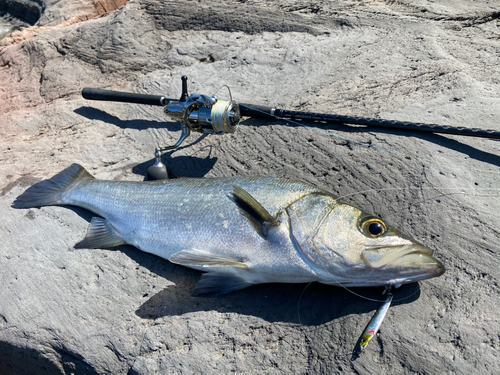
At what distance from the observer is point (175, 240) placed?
297cm

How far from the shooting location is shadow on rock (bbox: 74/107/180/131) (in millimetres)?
4392

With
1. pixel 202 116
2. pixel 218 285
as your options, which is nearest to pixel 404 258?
pixel 218 285

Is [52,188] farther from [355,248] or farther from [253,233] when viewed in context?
[355,248]

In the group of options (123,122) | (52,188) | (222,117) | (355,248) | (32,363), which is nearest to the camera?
(355,248)

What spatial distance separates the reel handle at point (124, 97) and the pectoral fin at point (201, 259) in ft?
6.79

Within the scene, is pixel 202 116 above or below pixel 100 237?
above

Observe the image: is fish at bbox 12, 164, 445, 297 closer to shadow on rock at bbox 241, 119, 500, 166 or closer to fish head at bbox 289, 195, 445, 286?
fish head at bbox 289, 195, 445, 286

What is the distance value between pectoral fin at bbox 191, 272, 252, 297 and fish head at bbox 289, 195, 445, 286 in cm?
55

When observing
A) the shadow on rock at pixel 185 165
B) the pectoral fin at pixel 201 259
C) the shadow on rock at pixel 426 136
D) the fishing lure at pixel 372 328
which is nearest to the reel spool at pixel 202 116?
the shadow on rock at pixel 185 165

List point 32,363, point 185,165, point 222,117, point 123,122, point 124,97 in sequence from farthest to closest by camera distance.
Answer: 1. point 123,122
2. point 124,97
3. point 185,165
4. point 222,117
5. point 32,363

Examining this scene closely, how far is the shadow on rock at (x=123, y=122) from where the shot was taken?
14.4 ft

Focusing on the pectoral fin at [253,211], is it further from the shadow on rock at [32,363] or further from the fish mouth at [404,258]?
the shadow on rock at [32,363]

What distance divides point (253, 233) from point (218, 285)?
1.53 ft

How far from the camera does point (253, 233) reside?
271cm
